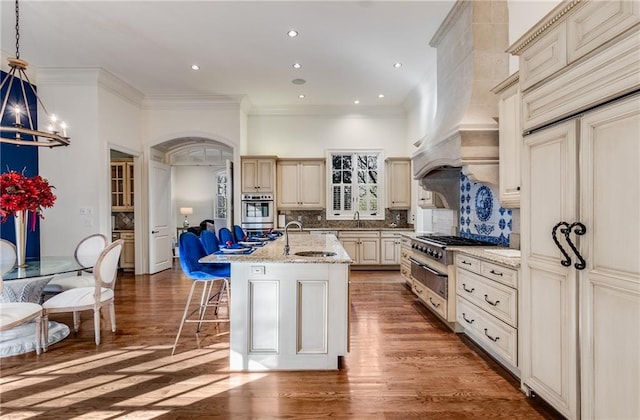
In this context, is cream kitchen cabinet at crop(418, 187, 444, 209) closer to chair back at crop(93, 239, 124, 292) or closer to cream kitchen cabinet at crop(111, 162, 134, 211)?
chair back at crop(93, 239, 124, 292)

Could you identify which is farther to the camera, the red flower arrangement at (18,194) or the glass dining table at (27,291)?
the red flower arrangement at (18,194)

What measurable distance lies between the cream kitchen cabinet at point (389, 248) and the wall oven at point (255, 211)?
2.27m

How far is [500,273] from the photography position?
101 inches

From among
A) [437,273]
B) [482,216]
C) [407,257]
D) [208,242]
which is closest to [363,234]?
[407,257]

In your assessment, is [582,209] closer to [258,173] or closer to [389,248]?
[389,248]

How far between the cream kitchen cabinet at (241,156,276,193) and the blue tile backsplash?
141 inches

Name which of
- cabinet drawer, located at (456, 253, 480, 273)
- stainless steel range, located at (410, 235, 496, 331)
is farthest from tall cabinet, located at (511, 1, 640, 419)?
stainless steel range, located at (410, 235, 496, 331)

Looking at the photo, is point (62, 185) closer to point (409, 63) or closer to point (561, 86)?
point (409, 63)

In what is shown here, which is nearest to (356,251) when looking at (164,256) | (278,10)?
(164,256)

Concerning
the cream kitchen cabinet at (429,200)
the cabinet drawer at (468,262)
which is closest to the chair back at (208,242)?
the cabinet drawer at (468,262)

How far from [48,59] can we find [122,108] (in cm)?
120

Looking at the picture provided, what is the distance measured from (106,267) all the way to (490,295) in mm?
3496

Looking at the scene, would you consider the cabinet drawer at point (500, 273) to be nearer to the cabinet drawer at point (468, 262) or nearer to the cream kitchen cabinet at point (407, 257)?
the cabinet drawer at point (468, 262)

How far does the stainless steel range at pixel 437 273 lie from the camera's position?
11.1 feet
